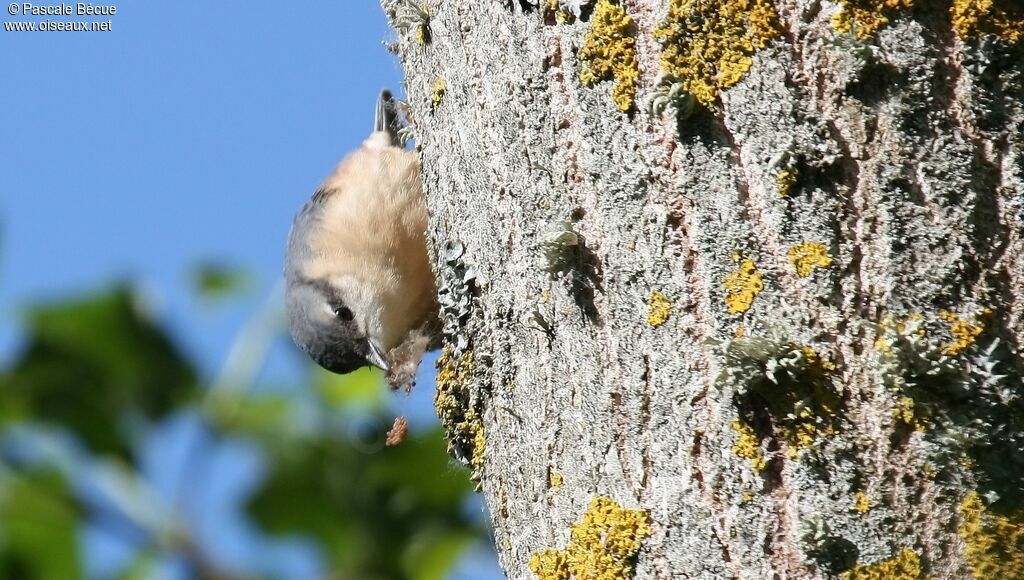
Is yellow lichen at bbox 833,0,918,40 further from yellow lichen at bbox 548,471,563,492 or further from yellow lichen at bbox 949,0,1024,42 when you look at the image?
yellow lichen at bbox 548,471,563,492

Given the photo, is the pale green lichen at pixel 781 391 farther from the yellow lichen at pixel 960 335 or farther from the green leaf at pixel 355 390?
the green leaf at pixel 355 390

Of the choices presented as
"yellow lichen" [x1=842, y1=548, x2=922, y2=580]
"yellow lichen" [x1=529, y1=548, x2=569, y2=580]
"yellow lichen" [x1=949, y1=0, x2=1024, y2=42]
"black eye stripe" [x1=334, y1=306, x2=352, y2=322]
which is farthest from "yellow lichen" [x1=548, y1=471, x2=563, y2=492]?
"black eye stripe" [x1=334, y1=306, x2=352, y2=322]

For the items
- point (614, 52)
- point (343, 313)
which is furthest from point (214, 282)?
point (614, 52)

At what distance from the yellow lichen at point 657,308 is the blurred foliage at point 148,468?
147 cm

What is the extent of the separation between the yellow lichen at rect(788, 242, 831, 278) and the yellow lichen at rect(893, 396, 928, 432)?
25 centimetres

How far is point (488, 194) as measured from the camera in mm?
2311

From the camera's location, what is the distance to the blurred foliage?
331 centimetres

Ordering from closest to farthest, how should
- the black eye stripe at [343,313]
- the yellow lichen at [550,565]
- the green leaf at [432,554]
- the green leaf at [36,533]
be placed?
the yellow lichen at [550,565] → the green leaf at [36,533] → the green leaf at [432,554] → the black eye stripe at [343,313]

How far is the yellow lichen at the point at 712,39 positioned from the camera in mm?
1880

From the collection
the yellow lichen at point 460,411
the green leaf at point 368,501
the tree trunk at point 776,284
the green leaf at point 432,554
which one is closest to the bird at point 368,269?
the green leaf at point 368,501

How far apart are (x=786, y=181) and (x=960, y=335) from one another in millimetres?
369

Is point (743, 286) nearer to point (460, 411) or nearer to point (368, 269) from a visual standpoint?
point (460, 411)

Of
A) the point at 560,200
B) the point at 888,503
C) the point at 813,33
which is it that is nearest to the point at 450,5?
the point at 560,200

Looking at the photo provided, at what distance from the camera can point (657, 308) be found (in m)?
1.96
